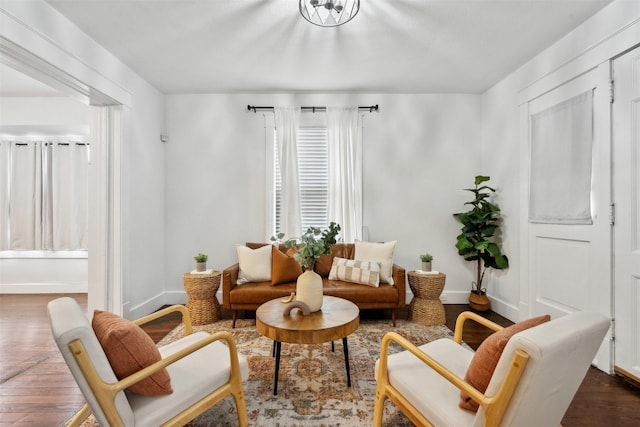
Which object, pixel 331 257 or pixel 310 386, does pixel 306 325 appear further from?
pixel 331 257

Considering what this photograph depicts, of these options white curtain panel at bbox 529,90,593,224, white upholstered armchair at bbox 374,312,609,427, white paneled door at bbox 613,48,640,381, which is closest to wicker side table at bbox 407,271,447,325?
white curtain panel at bbox 529,90,593,224

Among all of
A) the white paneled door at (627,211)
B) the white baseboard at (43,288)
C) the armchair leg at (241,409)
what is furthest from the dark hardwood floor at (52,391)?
the white baseboard at (43,288)

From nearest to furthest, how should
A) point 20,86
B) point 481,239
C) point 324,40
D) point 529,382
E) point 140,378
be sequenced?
point 529,382 → point 140,378 → point 324,40 → point 481,239 → point 20,86

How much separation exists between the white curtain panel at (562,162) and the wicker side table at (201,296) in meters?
3.66

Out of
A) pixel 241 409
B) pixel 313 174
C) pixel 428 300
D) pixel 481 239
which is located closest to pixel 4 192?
pixel 313 174

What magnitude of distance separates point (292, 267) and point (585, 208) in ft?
9.41

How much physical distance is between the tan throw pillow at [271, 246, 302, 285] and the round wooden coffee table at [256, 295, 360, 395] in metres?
0.94

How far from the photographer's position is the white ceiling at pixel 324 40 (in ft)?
7.31

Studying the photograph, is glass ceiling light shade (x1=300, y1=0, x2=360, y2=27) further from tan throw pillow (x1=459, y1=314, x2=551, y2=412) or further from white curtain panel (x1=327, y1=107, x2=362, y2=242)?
tan throw pillow (x1=459, y1=314, x2=551, y2=412)

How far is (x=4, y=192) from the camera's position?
14.5ft

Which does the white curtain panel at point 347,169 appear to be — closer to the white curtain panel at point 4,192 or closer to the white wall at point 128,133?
the white wall at point 128,133

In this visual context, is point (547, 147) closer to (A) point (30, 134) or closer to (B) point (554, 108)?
(B) point (554, 108)

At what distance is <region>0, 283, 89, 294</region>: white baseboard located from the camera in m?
4.34

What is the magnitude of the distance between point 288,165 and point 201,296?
6.48 ft
